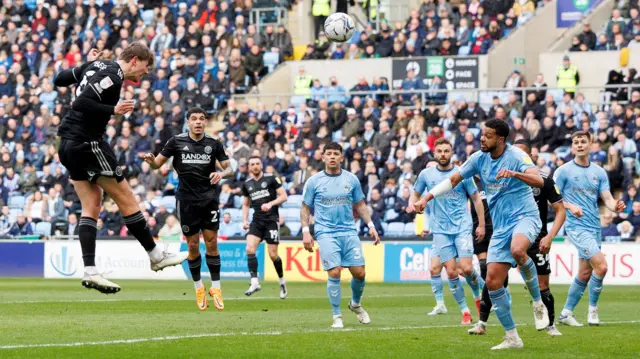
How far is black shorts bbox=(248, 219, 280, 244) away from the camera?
75.5 feet

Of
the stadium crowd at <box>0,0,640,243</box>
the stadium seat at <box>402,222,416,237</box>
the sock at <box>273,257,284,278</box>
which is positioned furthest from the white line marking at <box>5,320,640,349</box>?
the stadium seat at <box>402,222,416,237</box>

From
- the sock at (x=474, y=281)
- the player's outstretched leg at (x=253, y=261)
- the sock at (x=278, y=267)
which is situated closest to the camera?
the sock at (x=474, y=281)

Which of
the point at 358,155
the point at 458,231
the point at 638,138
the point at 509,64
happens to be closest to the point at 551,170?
the point at 638,138

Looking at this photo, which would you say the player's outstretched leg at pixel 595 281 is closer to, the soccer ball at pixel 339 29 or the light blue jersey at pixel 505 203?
the light blue jersey at pixel 505 203

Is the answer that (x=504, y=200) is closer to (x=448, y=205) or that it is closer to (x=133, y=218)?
(x=133, y=218)

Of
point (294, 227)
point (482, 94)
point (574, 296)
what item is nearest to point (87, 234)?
point (574, 296)

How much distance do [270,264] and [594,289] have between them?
14802mm

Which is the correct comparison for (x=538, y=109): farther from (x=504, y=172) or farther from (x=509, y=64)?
(x=504, y=172)

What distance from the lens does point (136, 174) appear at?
1367 inches

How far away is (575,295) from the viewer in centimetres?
1551

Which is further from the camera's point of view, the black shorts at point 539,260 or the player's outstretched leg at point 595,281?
the player's outstretched leg at point 595,281

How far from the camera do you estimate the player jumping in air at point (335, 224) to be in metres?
15.1

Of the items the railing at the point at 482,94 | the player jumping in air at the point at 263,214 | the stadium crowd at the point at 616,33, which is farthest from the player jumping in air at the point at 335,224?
the stadium crowd at the point at 616,33

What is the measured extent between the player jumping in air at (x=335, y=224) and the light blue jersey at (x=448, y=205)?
6.16 ft
